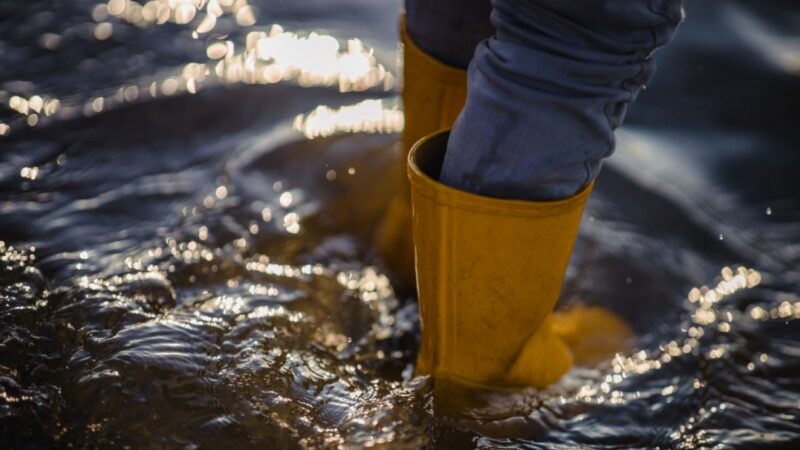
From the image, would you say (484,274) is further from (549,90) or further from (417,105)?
(417,105)

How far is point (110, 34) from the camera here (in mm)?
2598

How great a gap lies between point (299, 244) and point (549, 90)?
32.9 inches

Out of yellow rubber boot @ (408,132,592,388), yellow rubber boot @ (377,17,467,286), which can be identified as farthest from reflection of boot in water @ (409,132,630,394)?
yellow rubber boot @ (377,17,467,286)

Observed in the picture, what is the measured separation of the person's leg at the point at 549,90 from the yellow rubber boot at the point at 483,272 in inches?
1.5

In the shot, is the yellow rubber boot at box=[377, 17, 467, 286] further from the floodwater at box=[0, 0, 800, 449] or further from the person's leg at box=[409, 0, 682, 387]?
the person's leg at box=[409, 0, 682, 387]

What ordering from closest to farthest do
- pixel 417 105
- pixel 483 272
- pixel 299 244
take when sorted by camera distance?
pixel 483 272
pixel 417 105
pixel 299 244

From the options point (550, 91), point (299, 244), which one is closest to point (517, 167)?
point (550, 91)

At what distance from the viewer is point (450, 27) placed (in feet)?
4.83

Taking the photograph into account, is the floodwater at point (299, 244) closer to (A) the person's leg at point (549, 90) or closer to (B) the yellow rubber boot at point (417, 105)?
(B) the yellow rubber boot at point (417, 105)

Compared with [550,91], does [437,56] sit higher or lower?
lower

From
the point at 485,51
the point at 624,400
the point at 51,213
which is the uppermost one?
the point at 485,51

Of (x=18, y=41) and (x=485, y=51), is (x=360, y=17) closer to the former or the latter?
(x=18, y=41)

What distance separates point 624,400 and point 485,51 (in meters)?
0.69

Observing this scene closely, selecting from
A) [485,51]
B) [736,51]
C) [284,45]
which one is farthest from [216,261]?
[736,51]
